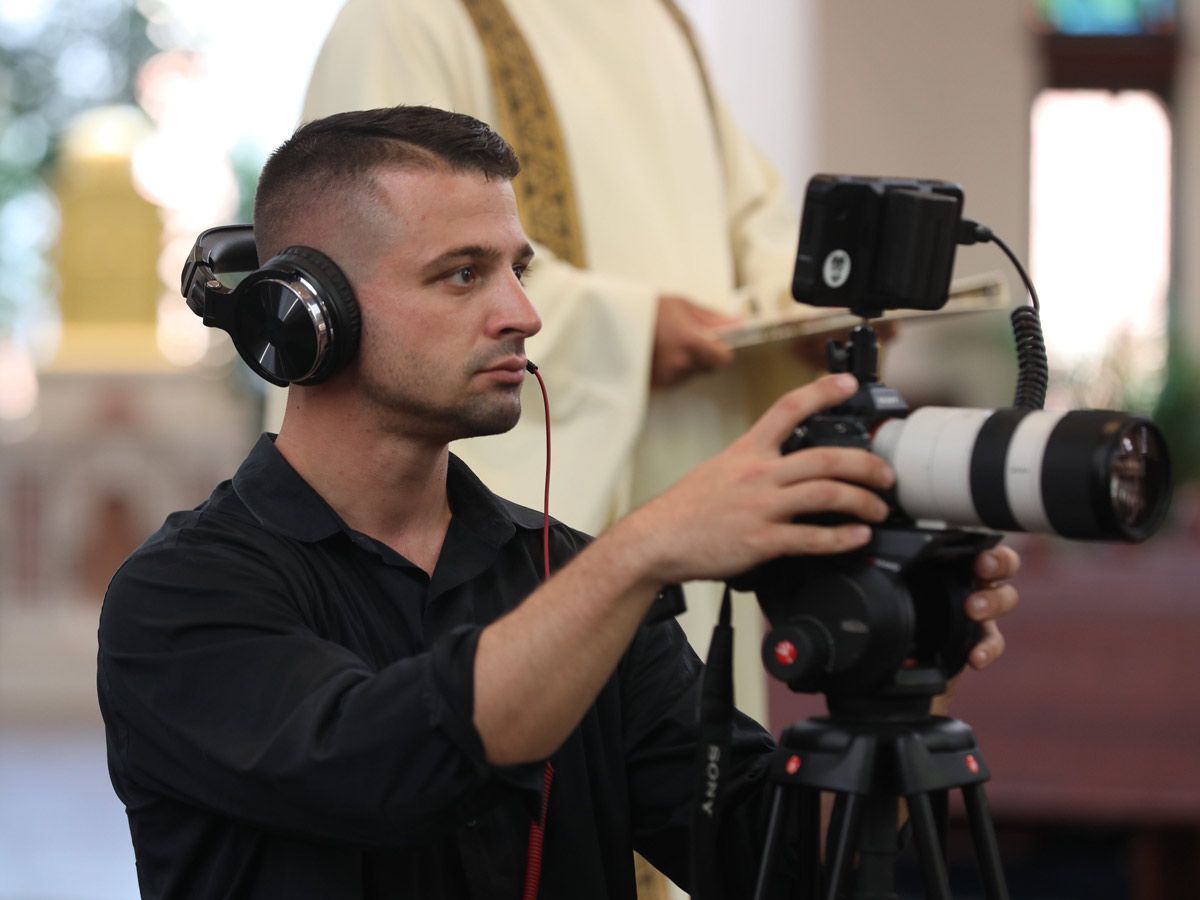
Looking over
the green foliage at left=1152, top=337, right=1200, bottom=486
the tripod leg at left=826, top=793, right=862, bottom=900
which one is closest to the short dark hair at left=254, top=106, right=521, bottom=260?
the tripod leg at left=826, top=793, right=862, bottom=900

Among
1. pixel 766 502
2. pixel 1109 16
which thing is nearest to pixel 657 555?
pixel 766 502

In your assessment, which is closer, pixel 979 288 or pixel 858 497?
pixel 858 497

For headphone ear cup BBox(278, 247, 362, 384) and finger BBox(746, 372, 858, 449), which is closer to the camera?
finger BBox(746, 372, 858, 449)

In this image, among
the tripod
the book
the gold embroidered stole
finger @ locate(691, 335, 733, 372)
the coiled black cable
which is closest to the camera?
the tripod

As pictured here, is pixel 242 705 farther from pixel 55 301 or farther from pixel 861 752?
pixel 55 301

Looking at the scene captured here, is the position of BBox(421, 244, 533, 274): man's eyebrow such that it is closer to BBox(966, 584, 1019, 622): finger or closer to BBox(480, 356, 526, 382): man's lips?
BBox(480, 356, 526, 382): man's lips

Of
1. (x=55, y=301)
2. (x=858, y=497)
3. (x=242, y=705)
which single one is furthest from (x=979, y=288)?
(x=55, y=301)

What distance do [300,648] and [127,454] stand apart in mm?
9118

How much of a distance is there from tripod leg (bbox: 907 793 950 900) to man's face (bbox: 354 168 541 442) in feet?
1.74

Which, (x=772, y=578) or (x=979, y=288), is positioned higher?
(x=979, y=288)

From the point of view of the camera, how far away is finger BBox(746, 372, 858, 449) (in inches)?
50.5

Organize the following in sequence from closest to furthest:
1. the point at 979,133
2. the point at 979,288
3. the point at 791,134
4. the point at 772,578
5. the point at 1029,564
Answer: the point at 772,578, the point at 979,288, the point at 1029,564, the point at 791,134, the point at 979,133

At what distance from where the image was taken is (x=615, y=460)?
2338 mm

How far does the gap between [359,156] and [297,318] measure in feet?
0.64
